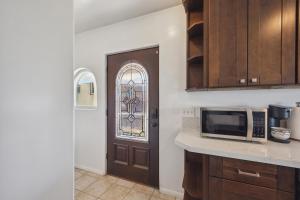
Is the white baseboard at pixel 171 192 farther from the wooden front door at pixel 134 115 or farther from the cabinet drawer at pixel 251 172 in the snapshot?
the cabinet drawer at pixel 251 172

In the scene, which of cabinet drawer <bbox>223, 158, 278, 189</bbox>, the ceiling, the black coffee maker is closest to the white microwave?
the black coffee maker

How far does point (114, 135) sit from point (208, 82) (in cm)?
166

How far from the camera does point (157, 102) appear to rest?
2.13m

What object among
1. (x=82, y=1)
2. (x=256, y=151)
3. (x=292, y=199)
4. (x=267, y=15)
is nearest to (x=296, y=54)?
(x=267, y=15)

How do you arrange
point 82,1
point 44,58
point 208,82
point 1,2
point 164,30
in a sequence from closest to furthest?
point 1,2, point 44,58, point 208,82, point 82,1, point 164,30

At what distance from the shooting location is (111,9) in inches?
80.0

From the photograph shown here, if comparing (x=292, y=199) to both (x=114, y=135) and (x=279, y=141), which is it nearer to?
(x=279, y=141)

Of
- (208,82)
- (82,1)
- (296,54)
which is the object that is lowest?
(208,82)

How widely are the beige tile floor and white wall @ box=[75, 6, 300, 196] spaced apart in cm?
16

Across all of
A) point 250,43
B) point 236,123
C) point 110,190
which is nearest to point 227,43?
point 250,43

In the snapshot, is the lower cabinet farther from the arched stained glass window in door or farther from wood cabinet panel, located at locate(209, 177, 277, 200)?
the arched stained glass window in door

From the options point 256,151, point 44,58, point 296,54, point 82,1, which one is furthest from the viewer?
point 82,1

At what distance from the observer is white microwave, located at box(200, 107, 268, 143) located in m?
1.27

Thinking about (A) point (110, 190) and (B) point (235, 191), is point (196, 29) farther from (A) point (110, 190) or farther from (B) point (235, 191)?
(A) point (110, 190)
